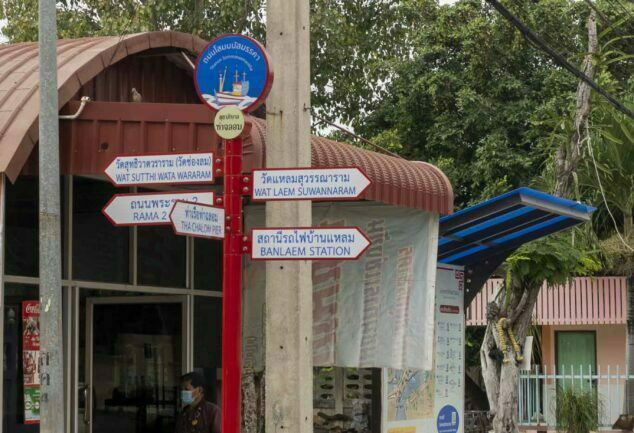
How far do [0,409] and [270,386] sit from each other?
3.20 m

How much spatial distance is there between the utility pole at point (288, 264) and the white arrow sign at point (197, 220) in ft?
2.38

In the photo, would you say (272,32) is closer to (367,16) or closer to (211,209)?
(211,209)

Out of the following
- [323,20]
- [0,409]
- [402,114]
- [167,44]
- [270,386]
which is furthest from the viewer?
[402,114]

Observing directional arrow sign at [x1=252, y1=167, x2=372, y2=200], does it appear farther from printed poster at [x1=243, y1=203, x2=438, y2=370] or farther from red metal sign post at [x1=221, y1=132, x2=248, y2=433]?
printed poster at [x1=243, y1=203, x2=438, y2=370]

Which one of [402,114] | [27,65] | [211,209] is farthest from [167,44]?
[402,114]

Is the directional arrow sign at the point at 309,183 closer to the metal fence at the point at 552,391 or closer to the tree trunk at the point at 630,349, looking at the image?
the metal fence at the point at 552,391

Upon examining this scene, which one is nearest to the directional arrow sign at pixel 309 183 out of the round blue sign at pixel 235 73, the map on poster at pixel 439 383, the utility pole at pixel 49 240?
the round blue sign at pixel 235 73

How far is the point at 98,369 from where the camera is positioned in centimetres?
1239

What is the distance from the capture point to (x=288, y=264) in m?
8.15

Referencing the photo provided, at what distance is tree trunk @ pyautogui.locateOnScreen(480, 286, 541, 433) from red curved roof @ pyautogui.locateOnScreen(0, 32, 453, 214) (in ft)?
14.5

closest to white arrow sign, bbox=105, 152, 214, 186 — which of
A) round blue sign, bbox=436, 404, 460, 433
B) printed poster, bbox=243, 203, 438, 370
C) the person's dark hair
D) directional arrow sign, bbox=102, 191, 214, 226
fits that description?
directional arrow sign, bbox=102, 191, 214, 226

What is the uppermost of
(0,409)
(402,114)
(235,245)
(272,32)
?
(402,114)

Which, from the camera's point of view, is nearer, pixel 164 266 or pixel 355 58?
pixel 164 266

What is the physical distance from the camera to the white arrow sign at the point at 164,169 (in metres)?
7.75
